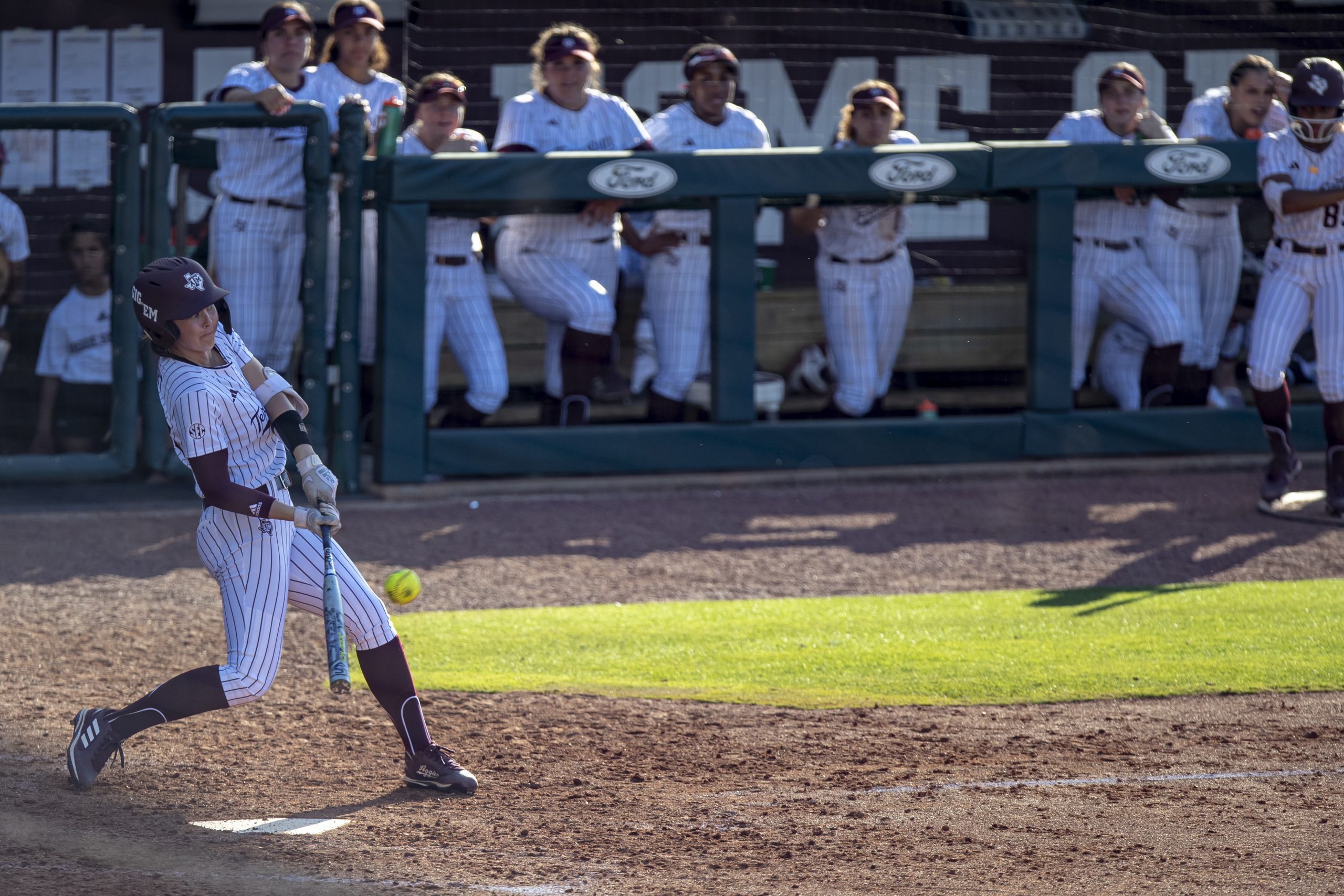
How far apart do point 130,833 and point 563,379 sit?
179 inches

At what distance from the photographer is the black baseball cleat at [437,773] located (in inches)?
159

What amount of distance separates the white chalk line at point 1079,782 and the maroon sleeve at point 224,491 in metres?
1.36

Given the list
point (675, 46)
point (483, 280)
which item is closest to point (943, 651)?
point (483, 280)

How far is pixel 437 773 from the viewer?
404 centimetres

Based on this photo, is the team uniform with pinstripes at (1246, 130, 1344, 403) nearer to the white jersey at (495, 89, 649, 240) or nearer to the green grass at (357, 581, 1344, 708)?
the green grass at (357, 581, 1344, 708)

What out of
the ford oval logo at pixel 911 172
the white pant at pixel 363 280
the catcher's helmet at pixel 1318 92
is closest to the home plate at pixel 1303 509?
the catcher's helmet at pixel 1318 92

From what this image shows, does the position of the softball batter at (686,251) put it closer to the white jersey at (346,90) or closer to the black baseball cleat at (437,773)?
the white jersey at (346,90)

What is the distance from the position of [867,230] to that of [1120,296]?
1.42 metres

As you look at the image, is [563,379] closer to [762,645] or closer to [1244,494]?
[762,645]

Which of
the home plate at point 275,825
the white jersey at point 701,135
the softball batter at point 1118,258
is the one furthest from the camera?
the softball batter at point 1118,258

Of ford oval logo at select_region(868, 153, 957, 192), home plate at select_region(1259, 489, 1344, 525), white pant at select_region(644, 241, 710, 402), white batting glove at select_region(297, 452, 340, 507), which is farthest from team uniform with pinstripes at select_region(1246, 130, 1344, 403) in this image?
white batting glove at select_region(297, 452, 340, 507)

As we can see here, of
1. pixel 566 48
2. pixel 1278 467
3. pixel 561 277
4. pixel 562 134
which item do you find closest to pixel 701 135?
pixel 562 134

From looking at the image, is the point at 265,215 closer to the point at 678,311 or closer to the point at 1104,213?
the point at 678,311

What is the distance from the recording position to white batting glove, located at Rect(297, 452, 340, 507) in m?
3.88
